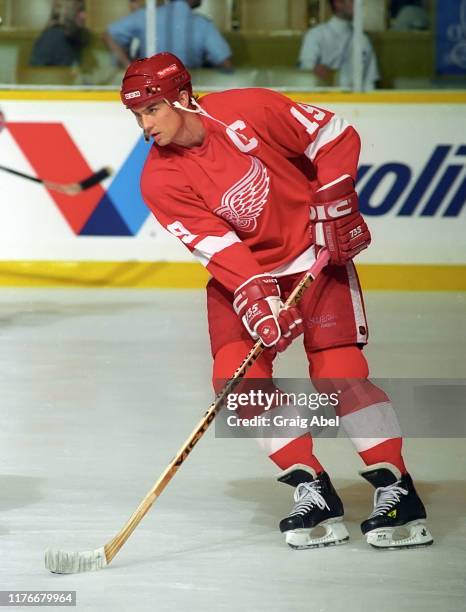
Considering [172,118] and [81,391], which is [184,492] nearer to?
[172,118]

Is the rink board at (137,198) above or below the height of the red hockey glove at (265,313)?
below

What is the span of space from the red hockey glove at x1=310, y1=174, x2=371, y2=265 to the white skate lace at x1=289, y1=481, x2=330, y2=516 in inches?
19.7

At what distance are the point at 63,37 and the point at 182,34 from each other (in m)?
0.62

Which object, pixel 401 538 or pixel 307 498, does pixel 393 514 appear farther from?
pixel 307 498

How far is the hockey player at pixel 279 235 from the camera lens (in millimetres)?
2975

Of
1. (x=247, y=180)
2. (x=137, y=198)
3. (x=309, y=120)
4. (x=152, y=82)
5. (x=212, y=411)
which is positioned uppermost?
(x=152, y=82)

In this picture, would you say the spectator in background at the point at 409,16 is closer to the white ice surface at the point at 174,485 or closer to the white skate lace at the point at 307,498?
the white ice surface at the point at 174,485

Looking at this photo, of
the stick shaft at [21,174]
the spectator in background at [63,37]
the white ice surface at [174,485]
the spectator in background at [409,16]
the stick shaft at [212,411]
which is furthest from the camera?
the spectator in background at [63,37]

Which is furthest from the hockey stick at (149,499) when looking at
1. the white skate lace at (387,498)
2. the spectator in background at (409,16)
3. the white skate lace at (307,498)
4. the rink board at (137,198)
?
the spectator in background at (409,16)

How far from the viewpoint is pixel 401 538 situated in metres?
2.99

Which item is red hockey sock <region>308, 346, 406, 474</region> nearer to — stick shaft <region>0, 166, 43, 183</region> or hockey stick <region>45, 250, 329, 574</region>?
hockey stick <region>45, 250, 329, 574</region>

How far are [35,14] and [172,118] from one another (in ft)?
14.0

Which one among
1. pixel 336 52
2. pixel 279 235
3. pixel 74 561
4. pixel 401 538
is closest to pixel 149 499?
pixel 74 561

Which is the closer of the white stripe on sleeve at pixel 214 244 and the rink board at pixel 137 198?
the white stripe on sleeve at pixel 214 244
